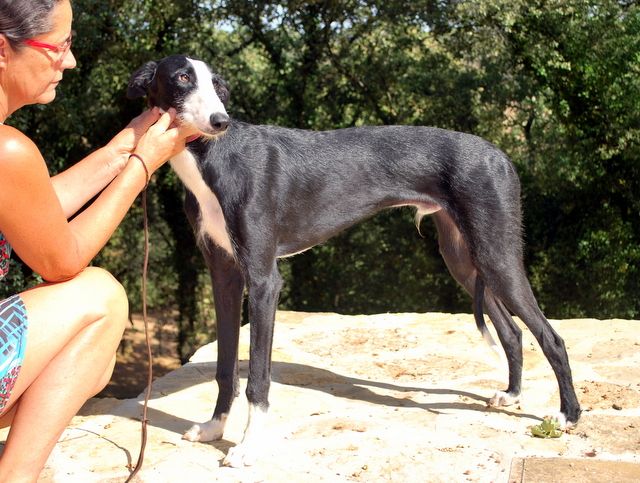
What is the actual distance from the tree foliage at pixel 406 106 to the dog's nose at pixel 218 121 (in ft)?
17.0

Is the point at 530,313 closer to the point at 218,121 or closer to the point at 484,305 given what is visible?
the point at 484,305

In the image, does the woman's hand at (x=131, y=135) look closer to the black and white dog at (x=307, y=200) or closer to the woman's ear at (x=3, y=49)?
the black and white dog at (x=307, y=200)

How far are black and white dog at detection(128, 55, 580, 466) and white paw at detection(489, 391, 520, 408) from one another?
360 millimetres

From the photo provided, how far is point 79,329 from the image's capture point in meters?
2.35

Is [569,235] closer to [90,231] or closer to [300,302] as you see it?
[300,302]

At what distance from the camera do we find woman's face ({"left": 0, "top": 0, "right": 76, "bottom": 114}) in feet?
7.38

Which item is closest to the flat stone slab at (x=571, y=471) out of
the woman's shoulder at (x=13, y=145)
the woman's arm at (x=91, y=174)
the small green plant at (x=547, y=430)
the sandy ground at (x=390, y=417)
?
the sandy ground at (x=390, y=417)

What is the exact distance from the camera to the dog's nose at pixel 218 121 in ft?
10.3

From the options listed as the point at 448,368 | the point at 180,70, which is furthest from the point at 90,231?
the point at 448,368

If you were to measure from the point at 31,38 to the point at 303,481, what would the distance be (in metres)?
1.96

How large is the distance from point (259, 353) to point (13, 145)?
1.66 meters

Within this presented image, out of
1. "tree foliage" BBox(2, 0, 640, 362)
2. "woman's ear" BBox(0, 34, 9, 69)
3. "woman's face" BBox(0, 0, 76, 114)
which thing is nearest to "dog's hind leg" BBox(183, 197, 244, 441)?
"woman's face" BBox(0, 0, 76, 114)

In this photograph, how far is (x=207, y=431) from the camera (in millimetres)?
3715

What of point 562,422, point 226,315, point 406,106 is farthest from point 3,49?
point 406,106
